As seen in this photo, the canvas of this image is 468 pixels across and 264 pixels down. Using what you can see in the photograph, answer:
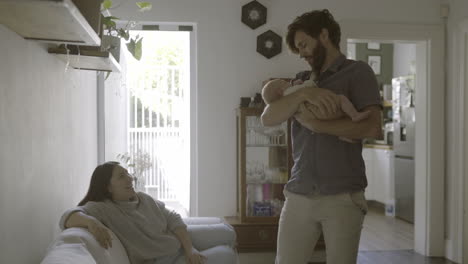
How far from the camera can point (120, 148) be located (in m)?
5.02

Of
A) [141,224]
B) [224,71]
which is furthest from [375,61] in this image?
[141,224]

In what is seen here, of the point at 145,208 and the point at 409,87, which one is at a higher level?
the point at 409,87

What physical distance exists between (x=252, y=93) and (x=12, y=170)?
2.74 metres

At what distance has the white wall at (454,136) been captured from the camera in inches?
162

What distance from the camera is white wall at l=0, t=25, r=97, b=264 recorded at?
157 centimetres

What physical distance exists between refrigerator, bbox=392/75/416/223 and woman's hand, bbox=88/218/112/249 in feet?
14.6

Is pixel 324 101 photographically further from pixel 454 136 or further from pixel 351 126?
pixel 454 136

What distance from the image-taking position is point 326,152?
166 cm

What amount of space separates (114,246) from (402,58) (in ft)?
19.6

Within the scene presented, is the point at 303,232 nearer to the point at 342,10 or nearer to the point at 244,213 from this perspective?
the point at 244,213

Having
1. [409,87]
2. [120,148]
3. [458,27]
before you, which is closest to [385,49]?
[409,87]

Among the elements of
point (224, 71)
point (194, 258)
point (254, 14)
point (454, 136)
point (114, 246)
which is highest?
point (254, 14)

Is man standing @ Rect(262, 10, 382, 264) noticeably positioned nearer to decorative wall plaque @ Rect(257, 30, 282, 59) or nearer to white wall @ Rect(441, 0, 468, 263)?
decorative wall plaque @ Rect(257, 30, 282, 59)

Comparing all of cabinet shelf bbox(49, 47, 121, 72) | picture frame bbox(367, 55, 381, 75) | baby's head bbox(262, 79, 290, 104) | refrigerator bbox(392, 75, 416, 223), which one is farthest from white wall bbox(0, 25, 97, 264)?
picture frame bbox(367, 55, 381, 75)
